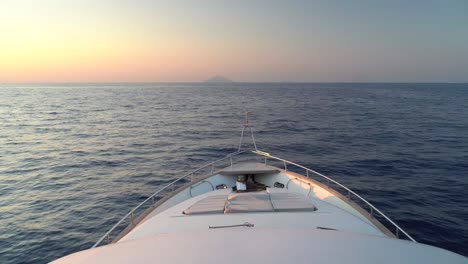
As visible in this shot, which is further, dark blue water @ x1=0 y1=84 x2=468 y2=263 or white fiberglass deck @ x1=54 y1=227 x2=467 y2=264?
dark blue water @ x1=0 y1=84 x2=468 y2=263

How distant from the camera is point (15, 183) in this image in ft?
61.0

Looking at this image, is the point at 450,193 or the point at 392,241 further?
the point at 450,193

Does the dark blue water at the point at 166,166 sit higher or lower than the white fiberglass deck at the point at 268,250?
lower

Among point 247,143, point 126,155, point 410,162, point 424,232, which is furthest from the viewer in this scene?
point 247,143

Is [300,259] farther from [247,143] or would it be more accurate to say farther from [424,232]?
[247,143]

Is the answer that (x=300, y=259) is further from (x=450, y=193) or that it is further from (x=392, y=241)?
(x=450, y=193)

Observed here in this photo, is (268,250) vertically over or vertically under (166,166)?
over

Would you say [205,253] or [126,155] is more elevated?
[205,253]

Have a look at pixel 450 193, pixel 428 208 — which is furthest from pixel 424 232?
pixel 450 193

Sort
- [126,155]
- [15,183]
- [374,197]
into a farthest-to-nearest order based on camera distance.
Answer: [126,155] → [15,183] → [374,197]

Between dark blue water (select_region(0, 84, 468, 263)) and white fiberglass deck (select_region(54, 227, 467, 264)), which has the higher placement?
white fiberglass deck (select_region(54, 227, 467, 264))

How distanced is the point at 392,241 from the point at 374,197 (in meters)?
14.0

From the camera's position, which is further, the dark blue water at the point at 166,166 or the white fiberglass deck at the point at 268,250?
the dark blue water at the point at 166,166

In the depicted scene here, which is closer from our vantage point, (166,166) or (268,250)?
(268,250)
